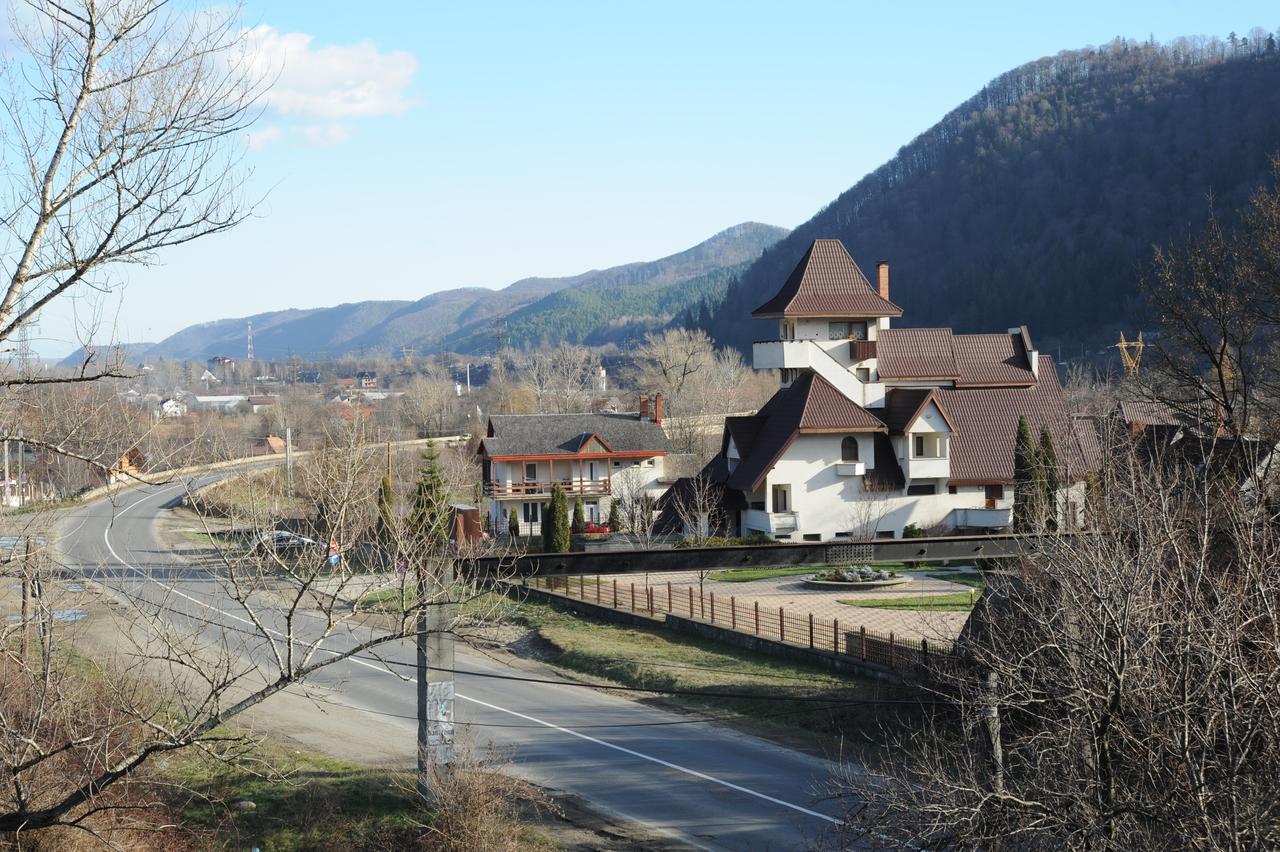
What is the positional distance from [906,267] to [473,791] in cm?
14529

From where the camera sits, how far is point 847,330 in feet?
160

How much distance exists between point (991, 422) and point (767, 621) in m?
20.5

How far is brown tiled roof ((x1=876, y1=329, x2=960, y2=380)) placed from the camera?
4925 cm

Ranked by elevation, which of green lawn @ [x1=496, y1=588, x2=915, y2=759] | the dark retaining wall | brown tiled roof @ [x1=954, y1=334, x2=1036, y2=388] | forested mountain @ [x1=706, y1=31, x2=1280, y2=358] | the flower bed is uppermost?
forested mountain @ [x1=706, y1=31, x2=1280, y2=358]

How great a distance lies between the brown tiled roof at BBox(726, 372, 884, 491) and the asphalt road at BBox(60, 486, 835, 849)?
56.9 feet

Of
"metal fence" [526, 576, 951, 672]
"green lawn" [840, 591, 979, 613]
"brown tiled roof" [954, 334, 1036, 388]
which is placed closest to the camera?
"metal fence" [526, 576, 951, 672]

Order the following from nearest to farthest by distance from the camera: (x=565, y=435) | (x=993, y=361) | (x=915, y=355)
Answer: (x=915, y=355) < (x=993, y=361) < (x=565, y=435)

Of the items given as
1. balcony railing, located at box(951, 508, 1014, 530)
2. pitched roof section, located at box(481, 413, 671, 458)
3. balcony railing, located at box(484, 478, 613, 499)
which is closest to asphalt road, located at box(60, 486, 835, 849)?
balcony railing, located at box(951, 508, 1014, 530)

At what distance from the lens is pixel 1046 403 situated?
4725 centimetres

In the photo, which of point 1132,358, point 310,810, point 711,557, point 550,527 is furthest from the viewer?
point 1132,358

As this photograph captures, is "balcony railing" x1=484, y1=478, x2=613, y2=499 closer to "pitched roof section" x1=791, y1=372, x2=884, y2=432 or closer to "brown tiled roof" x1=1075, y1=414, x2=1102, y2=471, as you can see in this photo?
"pitched roof section" x1=791, y1=372, x2=884, y2=432

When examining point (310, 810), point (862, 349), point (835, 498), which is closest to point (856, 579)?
point (835, 498)

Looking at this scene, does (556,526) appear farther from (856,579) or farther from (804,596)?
(856,579)

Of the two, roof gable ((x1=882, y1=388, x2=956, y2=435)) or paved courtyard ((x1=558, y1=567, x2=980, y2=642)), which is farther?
roof gable ((x1=882, y1=388, x2=956, y2=435))
